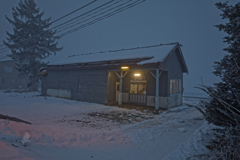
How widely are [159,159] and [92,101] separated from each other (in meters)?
11.3

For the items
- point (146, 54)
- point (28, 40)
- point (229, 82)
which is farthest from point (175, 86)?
point (28, 40)

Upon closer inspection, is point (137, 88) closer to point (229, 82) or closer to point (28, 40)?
point (229, 82)

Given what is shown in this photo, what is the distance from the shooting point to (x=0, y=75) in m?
32.0

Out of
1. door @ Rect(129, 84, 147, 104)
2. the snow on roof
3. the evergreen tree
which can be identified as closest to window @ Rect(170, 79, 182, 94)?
door @ Rect(129, 84, 147, 104)

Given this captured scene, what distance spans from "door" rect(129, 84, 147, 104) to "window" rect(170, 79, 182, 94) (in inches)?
96.5

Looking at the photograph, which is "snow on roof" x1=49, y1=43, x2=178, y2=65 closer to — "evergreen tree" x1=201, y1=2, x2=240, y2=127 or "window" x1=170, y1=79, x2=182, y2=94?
"window" x1=170, y1=79, x2=182, y2=94

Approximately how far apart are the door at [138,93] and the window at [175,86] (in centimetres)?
245

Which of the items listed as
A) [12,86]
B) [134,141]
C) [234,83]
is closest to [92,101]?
[134,141]


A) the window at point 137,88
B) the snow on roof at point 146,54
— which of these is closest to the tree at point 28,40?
the snow on roof at point 146,54

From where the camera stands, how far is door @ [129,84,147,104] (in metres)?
13.7

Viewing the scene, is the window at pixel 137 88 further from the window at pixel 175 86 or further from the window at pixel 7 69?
the window at pixel 7 69

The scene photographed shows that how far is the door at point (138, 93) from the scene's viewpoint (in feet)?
44.9

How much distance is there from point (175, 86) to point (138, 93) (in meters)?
3.63

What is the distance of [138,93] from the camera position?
46.1 feet
